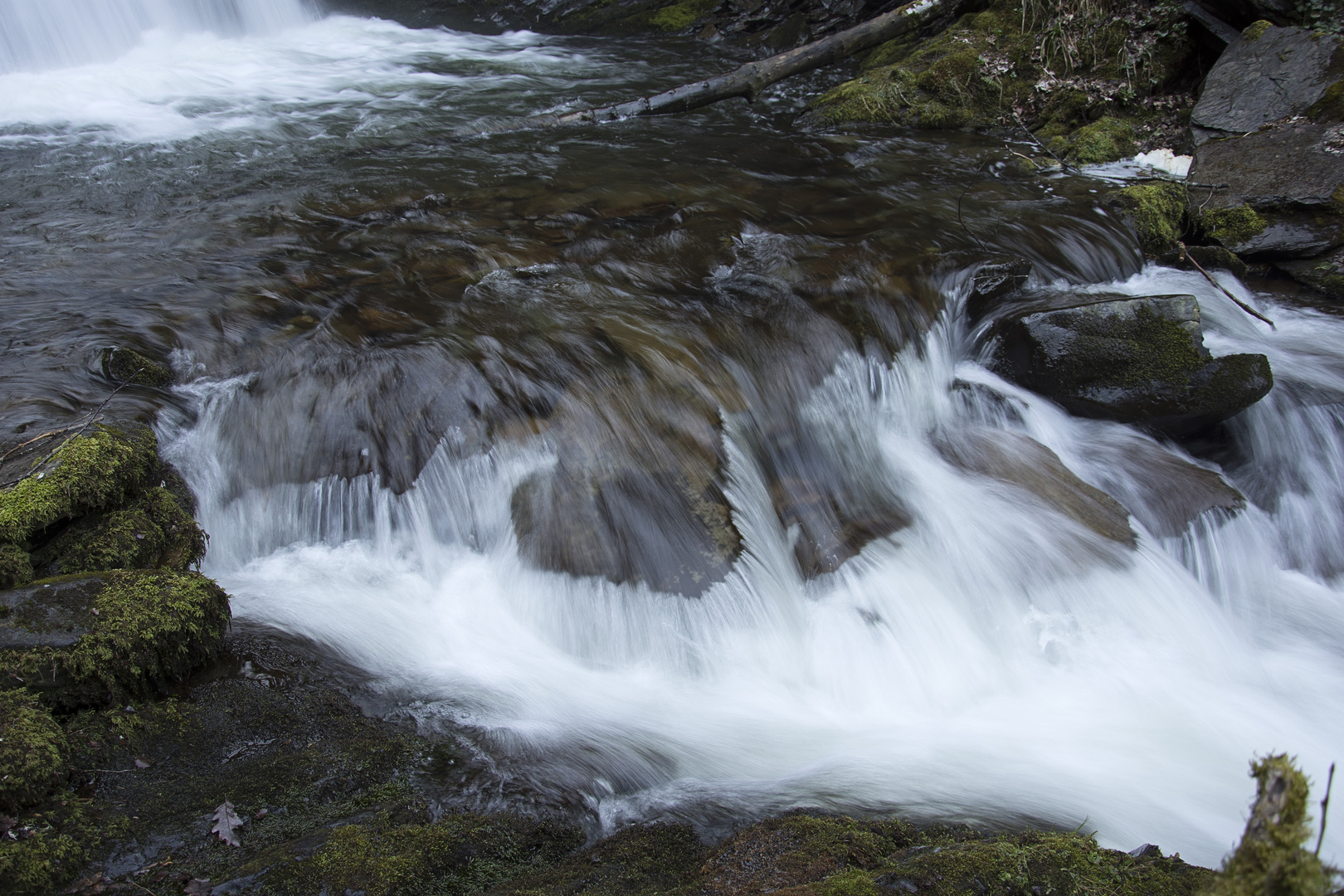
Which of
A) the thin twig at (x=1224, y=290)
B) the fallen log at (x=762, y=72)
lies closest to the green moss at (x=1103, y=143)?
the thin twig at (x=1224, y=290)

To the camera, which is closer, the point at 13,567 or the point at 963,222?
the point at 13,567

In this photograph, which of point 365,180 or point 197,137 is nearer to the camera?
point 365,180

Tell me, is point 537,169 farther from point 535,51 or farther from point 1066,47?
point 1066,47

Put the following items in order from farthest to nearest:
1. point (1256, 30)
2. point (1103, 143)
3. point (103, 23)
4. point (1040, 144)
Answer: point (103, 23) < point (1040, 144) < point (1103, 143) < point (1256, 30)

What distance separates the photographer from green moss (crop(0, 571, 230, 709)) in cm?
282

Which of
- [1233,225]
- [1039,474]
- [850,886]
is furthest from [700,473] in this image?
[1233,225]

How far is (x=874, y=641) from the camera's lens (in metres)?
4.40

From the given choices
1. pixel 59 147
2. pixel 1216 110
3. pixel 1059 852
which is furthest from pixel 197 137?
pixel 1216 110

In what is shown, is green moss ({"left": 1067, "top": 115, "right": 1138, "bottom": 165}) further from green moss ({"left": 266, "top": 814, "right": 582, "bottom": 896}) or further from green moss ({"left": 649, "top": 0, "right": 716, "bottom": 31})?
green moss ({"left": 266, "top": 814, "right": 582, "bottom": 896})

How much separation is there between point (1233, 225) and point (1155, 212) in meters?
0.69

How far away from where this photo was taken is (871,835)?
254 centimetres

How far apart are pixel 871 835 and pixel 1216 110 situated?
8.98 metres

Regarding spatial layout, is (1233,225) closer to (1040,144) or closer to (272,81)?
(1040,144)

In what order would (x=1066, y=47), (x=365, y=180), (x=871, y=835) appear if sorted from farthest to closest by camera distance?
(x=1066, y=47) < (x=365, y=180) < (x=871, y=835)
